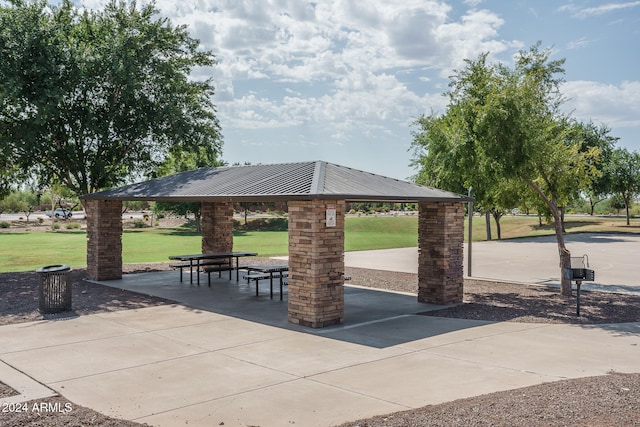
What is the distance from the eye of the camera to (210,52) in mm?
23266

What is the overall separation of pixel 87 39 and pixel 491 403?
19432 millimetres

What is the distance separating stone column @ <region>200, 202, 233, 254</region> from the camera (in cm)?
1920

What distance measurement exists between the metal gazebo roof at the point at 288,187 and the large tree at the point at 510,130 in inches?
63.3

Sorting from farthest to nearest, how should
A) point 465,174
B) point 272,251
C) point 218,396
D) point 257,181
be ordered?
point 272,251 < point 465,174 < point 257,181 < point 218,396

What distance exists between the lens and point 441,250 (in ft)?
42.3

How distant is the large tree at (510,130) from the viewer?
44.3 ft

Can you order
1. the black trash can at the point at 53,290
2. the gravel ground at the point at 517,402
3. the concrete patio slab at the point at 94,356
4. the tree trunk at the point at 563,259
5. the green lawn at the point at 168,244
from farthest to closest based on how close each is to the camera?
the green lawn at the point at 168,244 → the tree trunk at the point at 563,259 → the black trash can at the point at 53,290 → the concrete patio slab at the point at 94,356 → the gravel ground at the point at 517,402

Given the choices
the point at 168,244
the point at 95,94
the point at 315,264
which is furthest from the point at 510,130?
the point at 168,244

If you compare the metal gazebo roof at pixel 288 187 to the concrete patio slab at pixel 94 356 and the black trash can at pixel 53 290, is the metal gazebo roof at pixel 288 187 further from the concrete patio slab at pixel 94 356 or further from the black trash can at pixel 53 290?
the concrete patio slab at pixel 94 356

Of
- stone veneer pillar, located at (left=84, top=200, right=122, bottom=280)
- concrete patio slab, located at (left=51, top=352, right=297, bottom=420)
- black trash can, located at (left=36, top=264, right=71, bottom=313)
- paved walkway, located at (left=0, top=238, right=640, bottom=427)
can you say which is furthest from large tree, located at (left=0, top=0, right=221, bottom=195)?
concrete patio slab, located at (left=51, top=352, right=297, bottom=420)

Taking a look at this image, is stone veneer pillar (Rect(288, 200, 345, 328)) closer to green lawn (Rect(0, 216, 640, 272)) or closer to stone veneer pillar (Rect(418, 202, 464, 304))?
stone veneer pillar (Rect(418, 202, 464, 304))

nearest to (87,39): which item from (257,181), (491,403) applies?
(257,181)

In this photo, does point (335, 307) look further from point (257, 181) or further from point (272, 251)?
point (272, 251)

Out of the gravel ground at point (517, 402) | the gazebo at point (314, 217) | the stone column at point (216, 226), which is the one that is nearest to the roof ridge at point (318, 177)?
the gazebo at point (314, 217)
